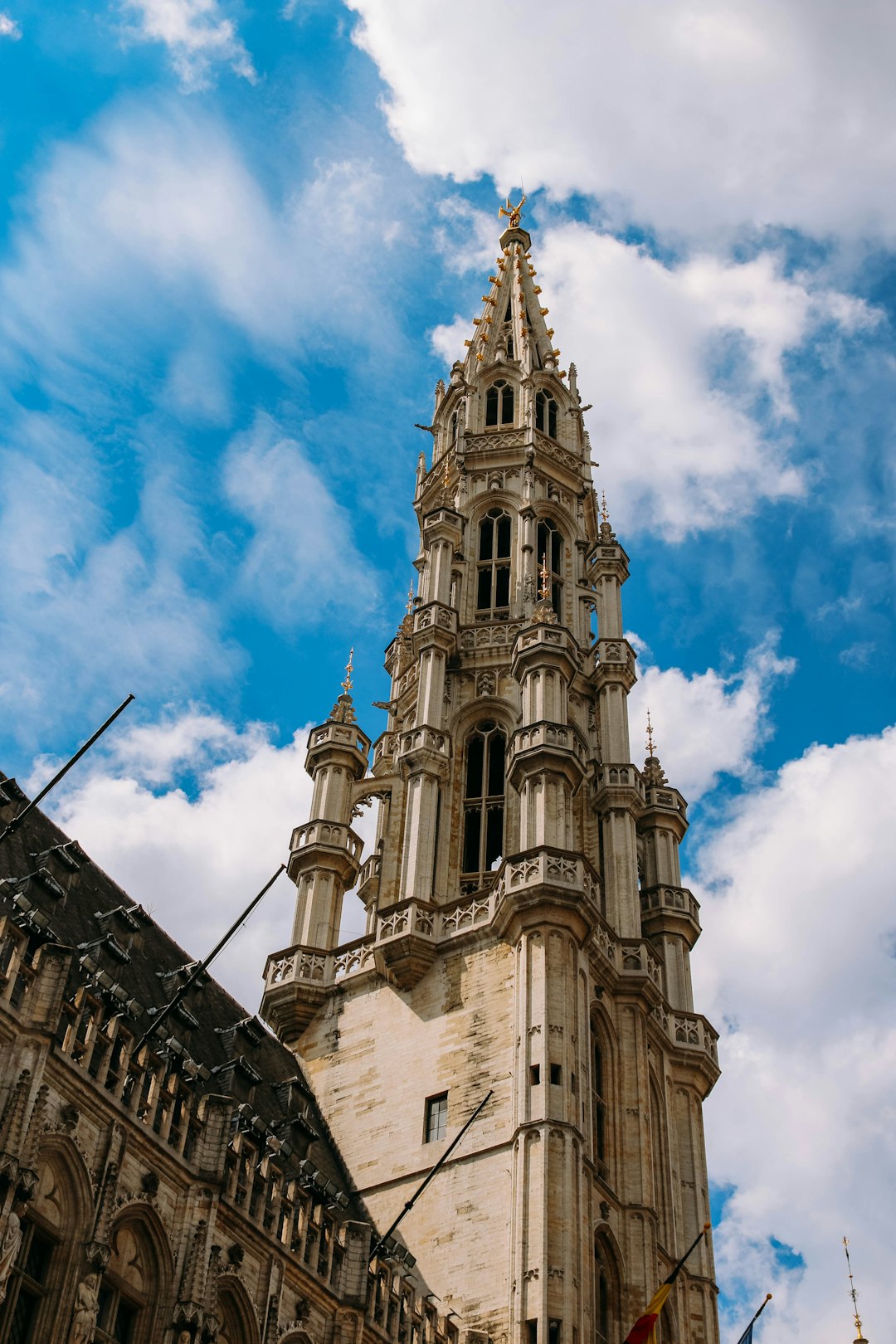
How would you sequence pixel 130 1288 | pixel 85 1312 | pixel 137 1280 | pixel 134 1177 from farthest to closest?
pixel 134 1177 < pixel 137 1280 < pixel 130 1288 < pixel 85 1312

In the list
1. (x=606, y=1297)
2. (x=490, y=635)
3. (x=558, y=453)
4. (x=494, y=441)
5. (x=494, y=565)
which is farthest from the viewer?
(x=558, y=453)

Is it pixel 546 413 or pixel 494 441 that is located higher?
pixel 546 413

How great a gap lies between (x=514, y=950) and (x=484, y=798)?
27.3 feet

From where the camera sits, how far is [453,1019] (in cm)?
4316

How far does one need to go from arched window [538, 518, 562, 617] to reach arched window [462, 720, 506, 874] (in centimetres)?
676

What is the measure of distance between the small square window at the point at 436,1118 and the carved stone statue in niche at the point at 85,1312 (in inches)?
568

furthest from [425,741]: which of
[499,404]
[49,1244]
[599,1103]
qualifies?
[49,1244]

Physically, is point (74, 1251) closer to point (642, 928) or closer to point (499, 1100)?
point (499, 1100)

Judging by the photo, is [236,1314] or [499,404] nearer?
[236,1314]

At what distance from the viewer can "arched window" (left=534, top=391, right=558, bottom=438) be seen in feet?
216

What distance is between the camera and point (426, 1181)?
38625 mm

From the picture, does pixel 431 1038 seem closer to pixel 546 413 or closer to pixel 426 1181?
pixel 426 1181

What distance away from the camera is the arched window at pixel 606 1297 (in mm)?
38781

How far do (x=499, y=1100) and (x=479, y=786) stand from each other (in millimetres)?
12906
